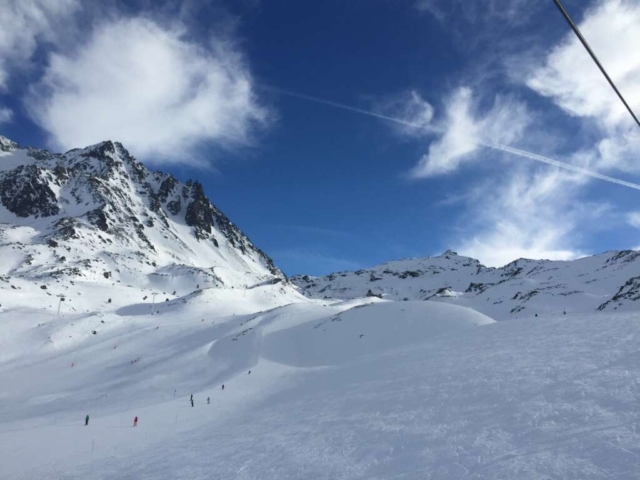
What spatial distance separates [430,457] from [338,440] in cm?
500

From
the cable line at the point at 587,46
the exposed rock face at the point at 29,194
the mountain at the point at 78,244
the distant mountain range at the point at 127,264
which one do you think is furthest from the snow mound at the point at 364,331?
the exposed rock face at the point at 29,194

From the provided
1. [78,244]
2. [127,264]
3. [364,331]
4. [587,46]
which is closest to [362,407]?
[587,46]

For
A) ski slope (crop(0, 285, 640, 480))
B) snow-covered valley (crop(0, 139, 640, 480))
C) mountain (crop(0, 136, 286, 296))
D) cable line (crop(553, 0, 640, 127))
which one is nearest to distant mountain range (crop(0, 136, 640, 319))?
mountain (crop(0, 136, 286, 296))

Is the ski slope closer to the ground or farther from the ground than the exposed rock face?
closer to the ground

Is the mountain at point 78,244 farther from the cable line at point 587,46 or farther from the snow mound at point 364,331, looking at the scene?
the cable line at point 587,46

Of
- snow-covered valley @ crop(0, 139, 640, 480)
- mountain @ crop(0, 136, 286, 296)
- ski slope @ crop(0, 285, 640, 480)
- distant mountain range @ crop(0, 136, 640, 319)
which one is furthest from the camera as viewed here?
mountain @ crop(0, 136, 286, 296)

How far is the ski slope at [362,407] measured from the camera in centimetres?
1221

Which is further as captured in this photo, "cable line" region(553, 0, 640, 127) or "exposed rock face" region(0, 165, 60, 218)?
"exposed rock face" region(0, 165, 60, 218)

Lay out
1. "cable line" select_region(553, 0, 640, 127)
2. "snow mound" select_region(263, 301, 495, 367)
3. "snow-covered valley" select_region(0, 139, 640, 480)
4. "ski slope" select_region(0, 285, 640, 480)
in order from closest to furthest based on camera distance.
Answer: "cable line" select_region(553, 0, 640, 127)
"ski slope" select_region(0, 285, 640, 480)
"snow-covered valley" select_region(0, 139, 640, 480)
"snow mound" select_region(263, 301, 495, 367)

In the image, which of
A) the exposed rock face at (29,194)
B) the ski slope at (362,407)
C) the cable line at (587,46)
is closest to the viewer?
the cable line at (587,46)

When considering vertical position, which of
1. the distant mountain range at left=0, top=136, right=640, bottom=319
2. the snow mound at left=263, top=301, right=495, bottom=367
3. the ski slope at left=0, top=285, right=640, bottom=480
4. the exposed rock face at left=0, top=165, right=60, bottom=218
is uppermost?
the exposed rock face at left=0, top=165, right=60, bottom=218

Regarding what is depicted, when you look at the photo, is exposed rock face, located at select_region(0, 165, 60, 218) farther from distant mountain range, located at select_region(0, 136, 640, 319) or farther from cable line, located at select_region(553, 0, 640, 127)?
cable line, located at select_region(553, 0, 640, 127)

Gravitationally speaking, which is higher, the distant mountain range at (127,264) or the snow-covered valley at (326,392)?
the distant mountain range at (127,264)

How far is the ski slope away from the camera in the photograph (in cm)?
1221
